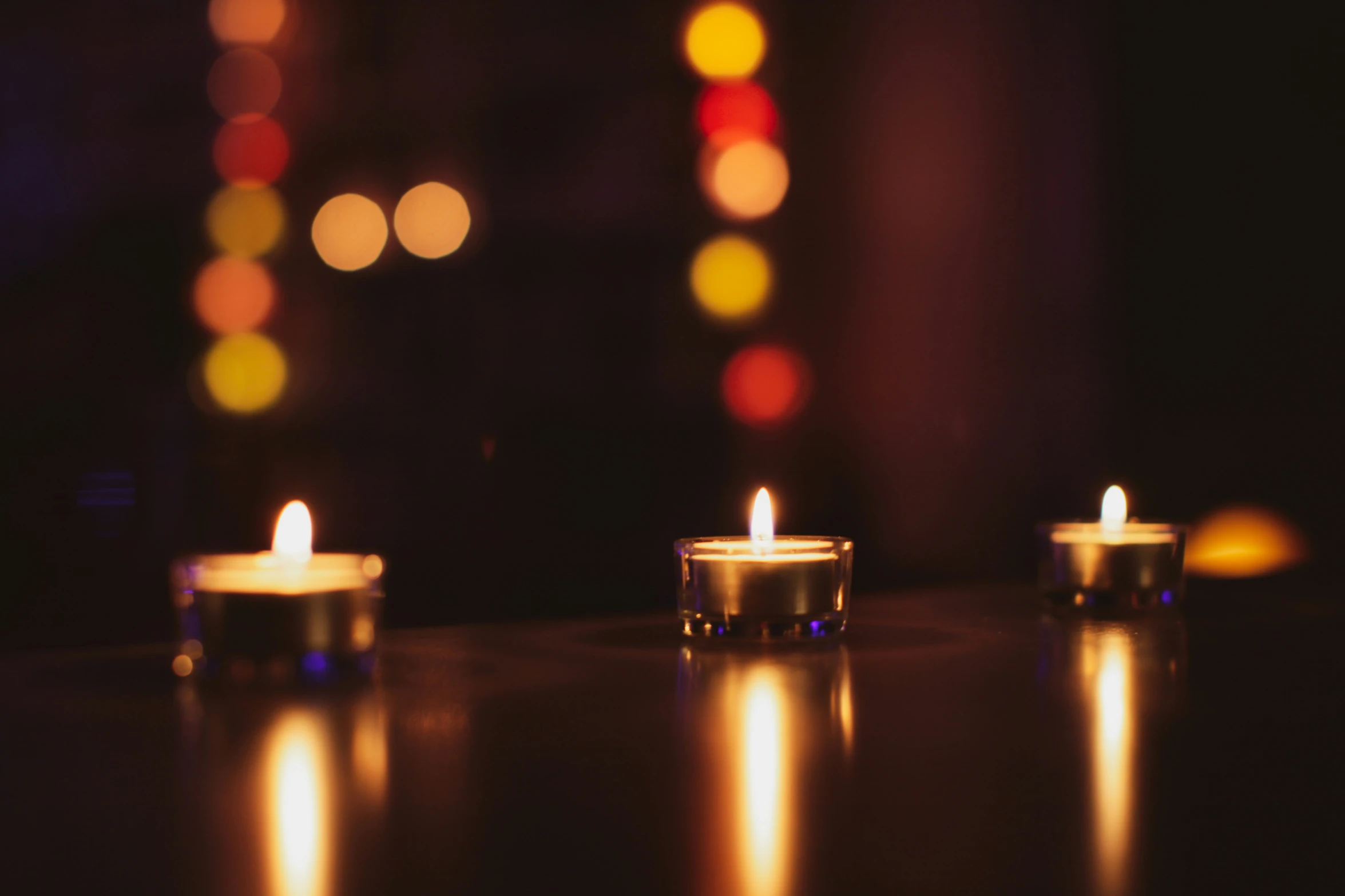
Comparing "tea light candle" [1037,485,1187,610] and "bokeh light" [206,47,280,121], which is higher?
"bokeh light" [206,47,280,121]

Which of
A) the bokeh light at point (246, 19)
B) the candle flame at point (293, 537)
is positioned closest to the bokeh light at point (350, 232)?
the bokeh light at point (246, 19)

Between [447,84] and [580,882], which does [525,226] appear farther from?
[580,882]

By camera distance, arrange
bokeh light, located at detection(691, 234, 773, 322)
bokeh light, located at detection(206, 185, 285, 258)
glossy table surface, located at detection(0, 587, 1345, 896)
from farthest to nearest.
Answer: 1. bokeh light, located at detection(691, 234, 773, 322)
2. bokeh light, located at detection(206, 185, 285, 258)
3. glossy table surface, located at detection(0, 587, 1345, 896)

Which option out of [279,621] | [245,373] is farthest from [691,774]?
[245,373]

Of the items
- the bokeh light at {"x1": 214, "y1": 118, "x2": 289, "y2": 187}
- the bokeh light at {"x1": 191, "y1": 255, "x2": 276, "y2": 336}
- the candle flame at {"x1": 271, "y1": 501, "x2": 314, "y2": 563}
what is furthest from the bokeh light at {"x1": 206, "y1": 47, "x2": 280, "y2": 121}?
the candle flame at {"x1": 271, "y1": 501, "x2": 314, "y2": 563}

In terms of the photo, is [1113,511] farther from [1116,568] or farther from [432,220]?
[432,220]

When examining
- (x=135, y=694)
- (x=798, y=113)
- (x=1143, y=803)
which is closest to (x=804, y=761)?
(x=1143, y=803)

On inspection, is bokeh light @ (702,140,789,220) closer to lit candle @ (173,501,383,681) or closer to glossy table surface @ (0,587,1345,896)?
glossy table surface @ (0,587,1345,896)

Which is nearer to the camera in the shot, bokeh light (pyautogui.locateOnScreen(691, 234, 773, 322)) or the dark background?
the dark background
